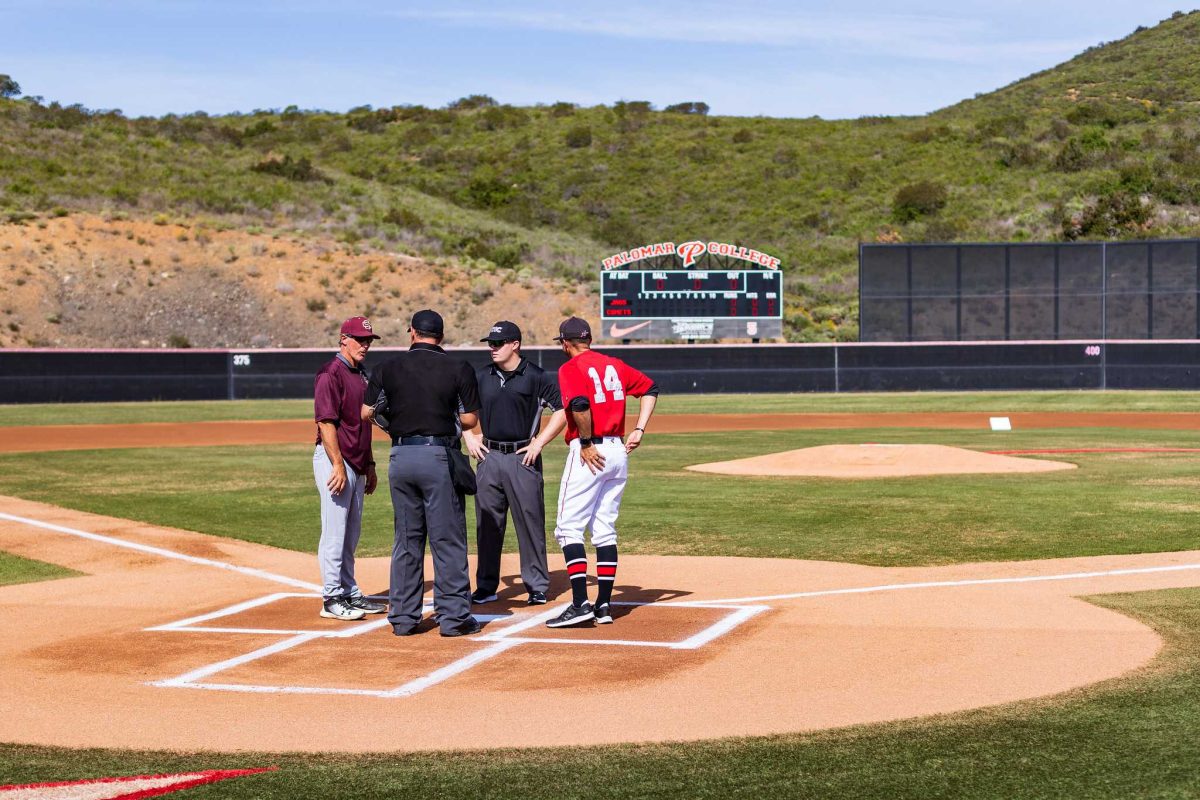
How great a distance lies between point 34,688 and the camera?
7.31 metres

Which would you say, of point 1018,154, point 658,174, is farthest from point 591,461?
point 658,174

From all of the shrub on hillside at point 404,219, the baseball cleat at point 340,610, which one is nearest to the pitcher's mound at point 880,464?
the baseball cleat at point 340,610

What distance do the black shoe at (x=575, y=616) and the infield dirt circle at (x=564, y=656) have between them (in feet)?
0.62

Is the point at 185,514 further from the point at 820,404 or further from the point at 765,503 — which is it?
the point at 820,404

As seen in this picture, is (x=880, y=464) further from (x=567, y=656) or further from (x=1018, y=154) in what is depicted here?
(x=1018, y=154)

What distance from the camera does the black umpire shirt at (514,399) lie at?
31.3 feet

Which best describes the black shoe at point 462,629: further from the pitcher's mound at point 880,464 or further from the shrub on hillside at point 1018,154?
the shrub on hillside at point 1018,154

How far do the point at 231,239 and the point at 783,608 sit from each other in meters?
58.2

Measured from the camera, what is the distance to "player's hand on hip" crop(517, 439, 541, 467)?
9453 millimetres

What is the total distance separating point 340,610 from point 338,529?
1.88 ft

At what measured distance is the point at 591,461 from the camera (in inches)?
352

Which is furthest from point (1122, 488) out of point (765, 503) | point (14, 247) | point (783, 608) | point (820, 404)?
point (14, 247)

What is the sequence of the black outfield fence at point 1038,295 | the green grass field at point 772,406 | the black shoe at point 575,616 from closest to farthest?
the black shoe at point 575,616
the green grass field at point 772,406
the black outfield fence at point 1038,295

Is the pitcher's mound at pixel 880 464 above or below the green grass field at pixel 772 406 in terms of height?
above
